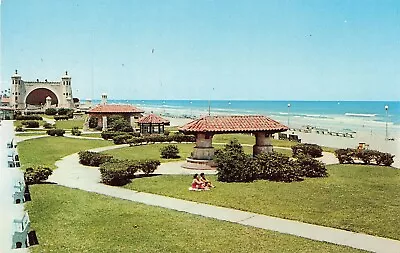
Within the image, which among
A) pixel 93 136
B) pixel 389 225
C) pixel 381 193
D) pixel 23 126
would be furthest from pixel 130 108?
pixel 389 225

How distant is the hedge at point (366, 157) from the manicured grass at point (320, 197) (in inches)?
113

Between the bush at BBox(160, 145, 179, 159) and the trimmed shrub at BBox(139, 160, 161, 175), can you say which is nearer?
the trimmed shrub at BBox(139, 160, 161, 175)

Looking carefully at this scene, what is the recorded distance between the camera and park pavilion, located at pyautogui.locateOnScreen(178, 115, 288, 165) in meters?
20.6

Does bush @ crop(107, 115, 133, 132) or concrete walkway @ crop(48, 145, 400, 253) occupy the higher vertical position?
bush @ crop(107, 115, 133, 132)

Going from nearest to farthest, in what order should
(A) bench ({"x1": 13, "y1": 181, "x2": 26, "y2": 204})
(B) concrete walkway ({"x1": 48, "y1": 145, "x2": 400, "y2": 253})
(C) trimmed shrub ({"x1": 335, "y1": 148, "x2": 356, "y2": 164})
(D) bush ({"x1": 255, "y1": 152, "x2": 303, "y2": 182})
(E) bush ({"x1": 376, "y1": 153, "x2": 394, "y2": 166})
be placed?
(B) concrete walkway ({"x1": 48, "y1": 145, "x2": 400, "y2": 253}) < (A) bench ({"x1": 13, "y1": 181, "x2": 26, "y2": 204}) < (D) bush ({"x1": 255, "y1": 152, "x2": 303, "y2": 182}) < (E) bush ({"x1": 376, "y1": 153, "x2": 394, "y2": 166}) < (C) trimmed shrub ({"x1": 335, "y1": 148, "x2": 356, "y2": 164})

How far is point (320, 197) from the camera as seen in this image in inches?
553

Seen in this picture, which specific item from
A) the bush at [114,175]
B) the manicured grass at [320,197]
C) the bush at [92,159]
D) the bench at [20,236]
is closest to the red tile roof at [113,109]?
the bush at [92,159]

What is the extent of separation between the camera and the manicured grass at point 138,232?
356 inches

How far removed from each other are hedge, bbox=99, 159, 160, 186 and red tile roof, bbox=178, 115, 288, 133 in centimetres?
317

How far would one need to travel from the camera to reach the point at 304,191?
591 inches

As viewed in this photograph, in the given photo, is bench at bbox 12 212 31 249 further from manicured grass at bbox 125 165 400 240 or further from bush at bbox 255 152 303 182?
bush at bbox 255 152 303 182

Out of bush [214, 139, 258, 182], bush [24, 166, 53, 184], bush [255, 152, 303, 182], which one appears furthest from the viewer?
bush [255, 152, 303, 182]

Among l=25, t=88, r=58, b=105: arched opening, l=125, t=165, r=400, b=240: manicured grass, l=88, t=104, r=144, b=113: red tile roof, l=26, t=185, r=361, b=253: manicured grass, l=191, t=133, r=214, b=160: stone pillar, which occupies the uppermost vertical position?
l=25, t=88, r=58, b=105: arched opening

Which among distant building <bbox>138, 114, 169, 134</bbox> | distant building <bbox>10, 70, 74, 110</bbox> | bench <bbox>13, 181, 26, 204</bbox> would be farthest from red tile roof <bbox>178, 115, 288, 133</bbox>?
distant building <bbox>10, 70, 74, 110</bbox>
